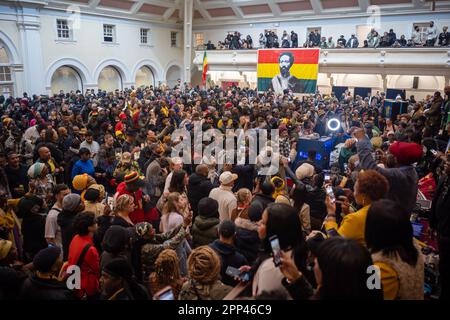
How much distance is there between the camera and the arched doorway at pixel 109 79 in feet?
78.3

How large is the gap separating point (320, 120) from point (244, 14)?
18.4 metres

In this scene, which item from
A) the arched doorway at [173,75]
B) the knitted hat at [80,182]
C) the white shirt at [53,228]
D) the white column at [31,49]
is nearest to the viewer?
the white shirt at [53,228]

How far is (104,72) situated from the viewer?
23953 mm

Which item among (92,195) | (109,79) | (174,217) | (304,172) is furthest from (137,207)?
(109,79)

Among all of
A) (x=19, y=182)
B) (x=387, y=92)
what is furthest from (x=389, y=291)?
(x=387, y=92)

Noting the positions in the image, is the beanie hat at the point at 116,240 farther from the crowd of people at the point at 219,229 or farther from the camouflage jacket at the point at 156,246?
the camouflage jacket at the point at 156,246

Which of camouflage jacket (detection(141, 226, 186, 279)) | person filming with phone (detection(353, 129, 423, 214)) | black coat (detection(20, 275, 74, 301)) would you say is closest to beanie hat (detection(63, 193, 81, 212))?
camouflage jacket (detection(141, 226, 186, 279))

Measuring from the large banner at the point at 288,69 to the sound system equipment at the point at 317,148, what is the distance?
1337 cm

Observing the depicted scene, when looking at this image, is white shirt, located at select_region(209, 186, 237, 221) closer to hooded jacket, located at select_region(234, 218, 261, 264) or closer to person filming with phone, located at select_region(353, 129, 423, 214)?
hooded jacket, located at select_region(234, 218, 261, 264)

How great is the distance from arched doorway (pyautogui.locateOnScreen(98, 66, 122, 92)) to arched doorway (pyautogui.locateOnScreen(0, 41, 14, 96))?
638 cm

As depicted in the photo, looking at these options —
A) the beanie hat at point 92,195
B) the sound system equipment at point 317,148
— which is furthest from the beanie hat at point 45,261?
the sound system equipment at point 317,148

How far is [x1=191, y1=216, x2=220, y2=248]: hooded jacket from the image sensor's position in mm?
3521

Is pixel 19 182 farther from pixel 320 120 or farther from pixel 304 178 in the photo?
pixel 320 120
